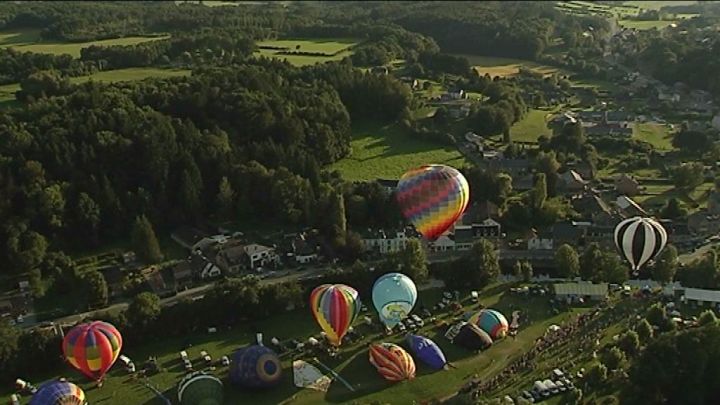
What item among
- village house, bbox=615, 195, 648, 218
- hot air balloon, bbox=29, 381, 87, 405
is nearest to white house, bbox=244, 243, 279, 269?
hot air balloon, bbox=29, 381, 87, 405

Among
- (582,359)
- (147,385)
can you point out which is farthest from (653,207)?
(147,385)

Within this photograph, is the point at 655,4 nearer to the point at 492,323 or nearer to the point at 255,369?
the point at 492,323

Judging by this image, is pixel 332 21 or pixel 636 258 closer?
pixel 636 258

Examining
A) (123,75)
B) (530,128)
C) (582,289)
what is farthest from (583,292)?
(123,75)

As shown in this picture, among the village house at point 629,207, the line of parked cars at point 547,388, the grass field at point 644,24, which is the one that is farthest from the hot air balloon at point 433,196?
the grass field at point 644,24

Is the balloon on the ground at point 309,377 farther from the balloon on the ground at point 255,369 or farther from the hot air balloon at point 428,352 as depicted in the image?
the hot air balloon at point 428,352

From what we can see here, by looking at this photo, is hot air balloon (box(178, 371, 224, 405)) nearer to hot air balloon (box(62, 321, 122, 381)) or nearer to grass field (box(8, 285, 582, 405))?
grass field (box(8, 285, 582, 405))

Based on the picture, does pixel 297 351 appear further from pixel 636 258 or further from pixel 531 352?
pixel 636 258
